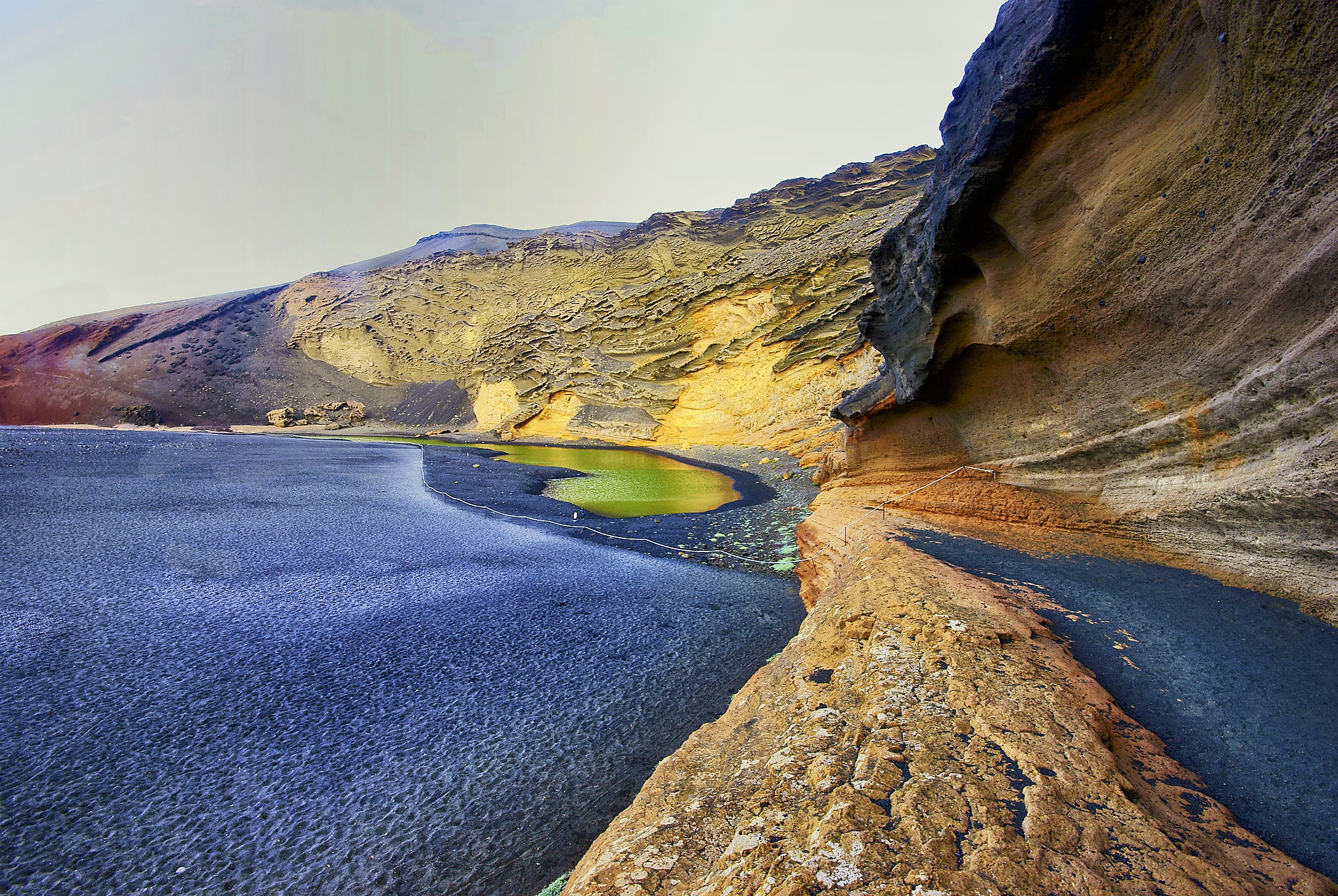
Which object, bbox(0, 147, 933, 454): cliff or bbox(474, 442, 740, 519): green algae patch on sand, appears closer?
bbox(474, 442, 740, 519): green algae patch on sand

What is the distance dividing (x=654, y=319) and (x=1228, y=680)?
1989 cm

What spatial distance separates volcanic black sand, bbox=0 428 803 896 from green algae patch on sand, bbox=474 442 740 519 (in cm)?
422

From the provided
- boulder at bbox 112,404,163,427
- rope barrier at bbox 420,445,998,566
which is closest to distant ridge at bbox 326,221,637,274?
boulder at bbox 112,404,163,427

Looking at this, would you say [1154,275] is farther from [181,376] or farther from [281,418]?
[181,376]

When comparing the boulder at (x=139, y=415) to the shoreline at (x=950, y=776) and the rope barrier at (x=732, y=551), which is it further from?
the shoreline at (x=950, y=776)

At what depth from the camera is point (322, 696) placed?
6.90 ft

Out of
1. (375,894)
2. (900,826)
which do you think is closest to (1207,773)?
(900,826)

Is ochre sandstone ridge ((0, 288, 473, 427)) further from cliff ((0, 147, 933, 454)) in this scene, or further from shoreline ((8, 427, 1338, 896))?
shoreline ((8, 427, 1338, 896))

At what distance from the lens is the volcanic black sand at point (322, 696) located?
143 centimetres

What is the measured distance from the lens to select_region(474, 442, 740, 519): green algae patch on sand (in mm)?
8836

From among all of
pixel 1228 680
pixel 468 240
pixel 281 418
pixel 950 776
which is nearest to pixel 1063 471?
pixel 1228 680

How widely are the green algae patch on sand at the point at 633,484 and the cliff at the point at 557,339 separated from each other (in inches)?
115

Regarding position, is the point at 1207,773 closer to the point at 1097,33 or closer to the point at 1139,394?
the point at 1139,394

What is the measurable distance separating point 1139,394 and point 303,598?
573cm
